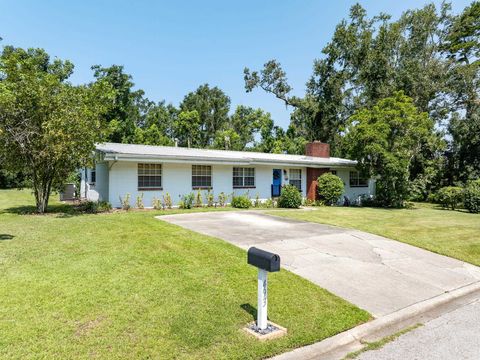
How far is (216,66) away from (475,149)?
22.4m

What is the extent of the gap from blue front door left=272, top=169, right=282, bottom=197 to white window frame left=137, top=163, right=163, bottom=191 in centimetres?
706

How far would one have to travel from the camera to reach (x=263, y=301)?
4.34m

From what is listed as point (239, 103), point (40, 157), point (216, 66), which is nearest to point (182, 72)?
point (216, 66)

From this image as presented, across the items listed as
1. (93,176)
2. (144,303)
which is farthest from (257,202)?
(144,303)

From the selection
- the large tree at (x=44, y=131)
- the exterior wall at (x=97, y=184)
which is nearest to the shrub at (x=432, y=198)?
the exterior wall at (x=97, y=184)

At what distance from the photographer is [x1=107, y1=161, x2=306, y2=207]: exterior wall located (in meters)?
15.4

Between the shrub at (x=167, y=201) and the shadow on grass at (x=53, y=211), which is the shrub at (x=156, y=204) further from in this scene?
the shadow on grass at (x=53, y=211)

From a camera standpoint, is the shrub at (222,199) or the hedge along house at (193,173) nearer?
the hedge along house at (193,173)

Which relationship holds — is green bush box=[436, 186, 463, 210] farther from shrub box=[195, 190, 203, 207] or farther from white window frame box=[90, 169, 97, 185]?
white window frame box=[90, 169, 97, 185]

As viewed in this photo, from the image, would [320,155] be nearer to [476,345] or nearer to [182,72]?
[182,72]

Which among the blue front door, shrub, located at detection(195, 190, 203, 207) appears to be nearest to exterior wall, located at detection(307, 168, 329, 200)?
the blue front door

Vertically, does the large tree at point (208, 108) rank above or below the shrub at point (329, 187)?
above

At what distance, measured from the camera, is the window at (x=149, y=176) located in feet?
52.5

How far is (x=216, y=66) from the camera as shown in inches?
1211
